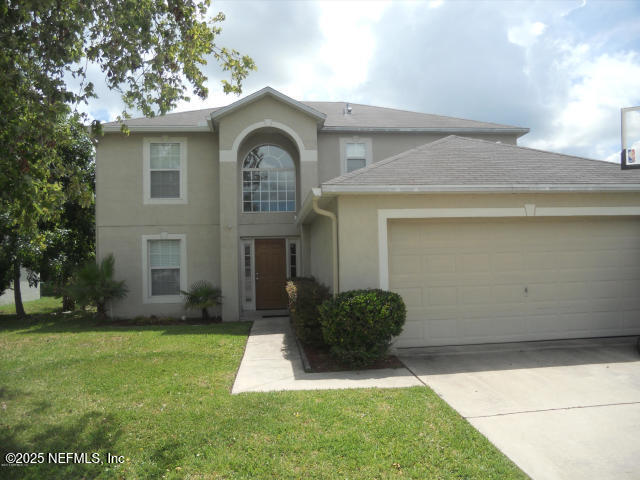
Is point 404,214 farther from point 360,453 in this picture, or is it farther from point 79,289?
point 79,289

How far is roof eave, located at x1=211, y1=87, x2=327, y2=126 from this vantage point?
11203mm

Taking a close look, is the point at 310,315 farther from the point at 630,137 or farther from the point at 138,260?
the point at 138,260

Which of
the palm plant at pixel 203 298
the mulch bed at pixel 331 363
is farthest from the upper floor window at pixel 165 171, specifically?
the mulch bed at pixel 331 363

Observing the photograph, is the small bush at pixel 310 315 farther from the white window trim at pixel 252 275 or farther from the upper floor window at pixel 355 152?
the upper floor window at pixel 355 152

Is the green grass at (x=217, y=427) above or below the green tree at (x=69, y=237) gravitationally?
below

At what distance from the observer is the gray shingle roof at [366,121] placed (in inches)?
482

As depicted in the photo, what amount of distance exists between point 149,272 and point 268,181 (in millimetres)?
4640

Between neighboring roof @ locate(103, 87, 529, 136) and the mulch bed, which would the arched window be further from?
the mulch bed

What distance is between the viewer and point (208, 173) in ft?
40.5

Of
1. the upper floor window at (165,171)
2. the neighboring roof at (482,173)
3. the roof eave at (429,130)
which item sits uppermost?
the roof eave at (429,130)

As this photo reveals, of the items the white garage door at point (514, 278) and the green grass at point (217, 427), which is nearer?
the green grass at point (217, 427)

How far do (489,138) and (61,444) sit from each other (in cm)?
1374

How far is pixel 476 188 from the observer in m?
6.81

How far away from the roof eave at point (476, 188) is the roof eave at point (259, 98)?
18.6 ft
